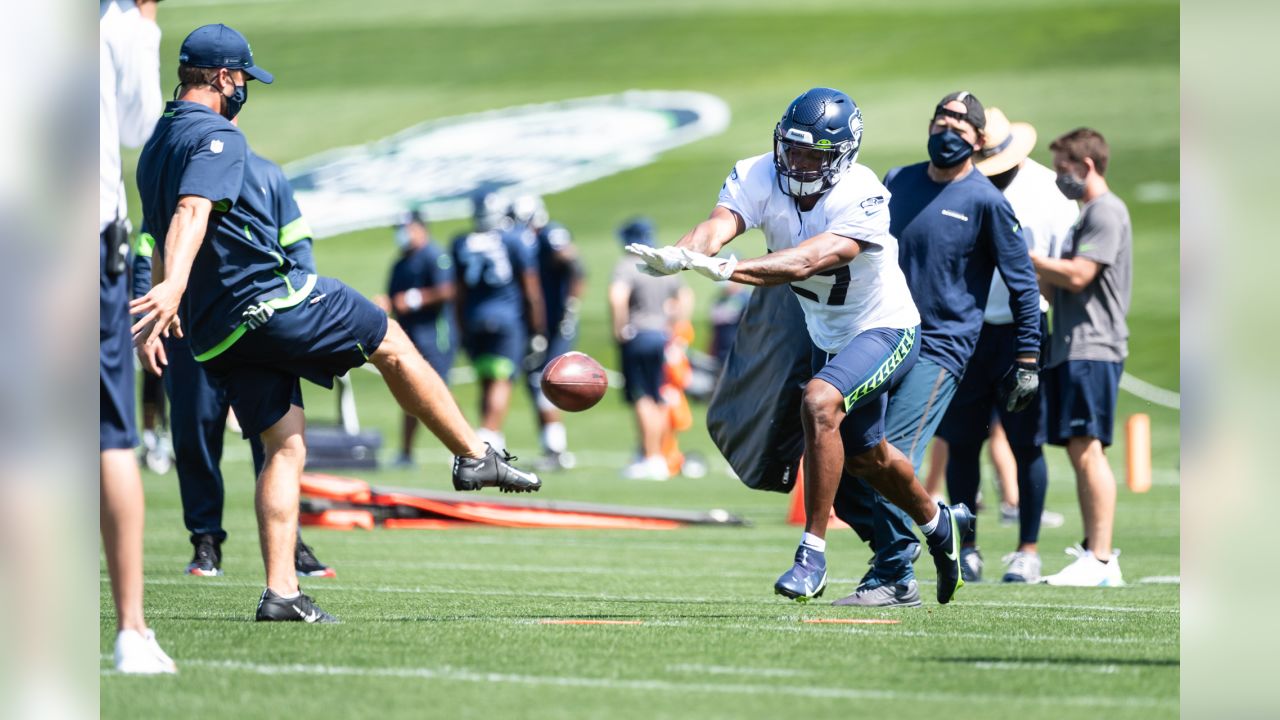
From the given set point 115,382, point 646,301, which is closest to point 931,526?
point 115,382

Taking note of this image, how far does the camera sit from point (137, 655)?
16.4 feet

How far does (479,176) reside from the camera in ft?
99.7

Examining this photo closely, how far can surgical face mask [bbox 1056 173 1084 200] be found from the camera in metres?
9.25

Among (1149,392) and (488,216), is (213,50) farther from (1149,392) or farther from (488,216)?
(1149,392)

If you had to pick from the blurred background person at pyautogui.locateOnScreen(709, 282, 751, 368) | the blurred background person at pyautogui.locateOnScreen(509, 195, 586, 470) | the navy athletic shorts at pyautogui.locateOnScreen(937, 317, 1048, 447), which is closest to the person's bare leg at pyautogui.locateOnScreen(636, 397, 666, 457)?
the blurred background person at pyautogui.locateOnScreen(509, 195, 586, 470)

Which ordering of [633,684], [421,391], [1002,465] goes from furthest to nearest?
[1002,465] → [421,391] → [633,684]

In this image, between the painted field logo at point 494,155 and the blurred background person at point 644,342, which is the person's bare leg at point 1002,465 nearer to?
Result: the blurred background person at point 644,342

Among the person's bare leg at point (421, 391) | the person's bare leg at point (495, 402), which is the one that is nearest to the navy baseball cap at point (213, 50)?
the person's bare leg at point (421, 391)

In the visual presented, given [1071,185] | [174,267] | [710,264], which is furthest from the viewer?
[1071,185]

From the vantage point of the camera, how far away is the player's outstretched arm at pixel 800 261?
20.9 feet

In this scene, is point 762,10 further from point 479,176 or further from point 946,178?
point 946,178

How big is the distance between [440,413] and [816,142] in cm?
165
